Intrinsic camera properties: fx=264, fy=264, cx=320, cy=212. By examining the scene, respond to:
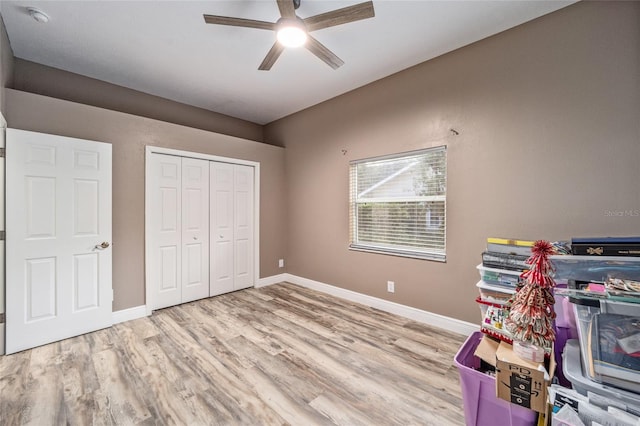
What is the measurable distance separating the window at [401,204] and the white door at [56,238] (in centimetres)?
295

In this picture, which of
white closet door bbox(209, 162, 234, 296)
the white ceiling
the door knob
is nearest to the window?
the white ceiling

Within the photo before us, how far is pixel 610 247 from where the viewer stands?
3.81ft

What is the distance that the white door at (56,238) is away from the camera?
2.40m

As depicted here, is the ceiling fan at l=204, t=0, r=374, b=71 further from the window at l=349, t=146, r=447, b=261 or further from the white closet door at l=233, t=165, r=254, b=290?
the white closet door at l=233, t=165, r=254, b=290

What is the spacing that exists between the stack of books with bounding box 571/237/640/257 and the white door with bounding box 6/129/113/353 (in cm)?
392

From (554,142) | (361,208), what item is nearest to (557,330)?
(554,142)

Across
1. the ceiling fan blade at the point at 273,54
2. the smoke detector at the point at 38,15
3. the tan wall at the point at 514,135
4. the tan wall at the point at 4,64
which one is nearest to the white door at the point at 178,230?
the tan wall at the point at 4,64

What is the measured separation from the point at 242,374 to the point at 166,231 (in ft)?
7.17

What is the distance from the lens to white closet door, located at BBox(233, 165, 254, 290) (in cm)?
414

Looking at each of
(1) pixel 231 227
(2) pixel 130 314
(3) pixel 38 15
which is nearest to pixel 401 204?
(1) pixel 231 227

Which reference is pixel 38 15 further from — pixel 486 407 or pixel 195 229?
pixel 486 407

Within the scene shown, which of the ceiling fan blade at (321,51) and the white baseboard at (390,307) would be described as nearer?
the ceiling fan blade at (321,51)

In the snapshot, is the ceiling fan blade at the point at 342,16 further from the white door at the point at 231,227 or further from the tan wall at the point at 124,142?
the white door at the point at 231,227

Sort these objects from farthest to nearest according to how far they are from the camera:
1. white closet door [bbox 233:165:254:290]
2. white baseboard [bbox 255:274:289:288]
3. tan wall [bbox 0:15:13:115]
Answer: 1. white baseboard [bbox 255:274:289:288]
2. white closet door [bbox 233:165:254:290]
3. tan wall [bbox 0:15:13:115]
